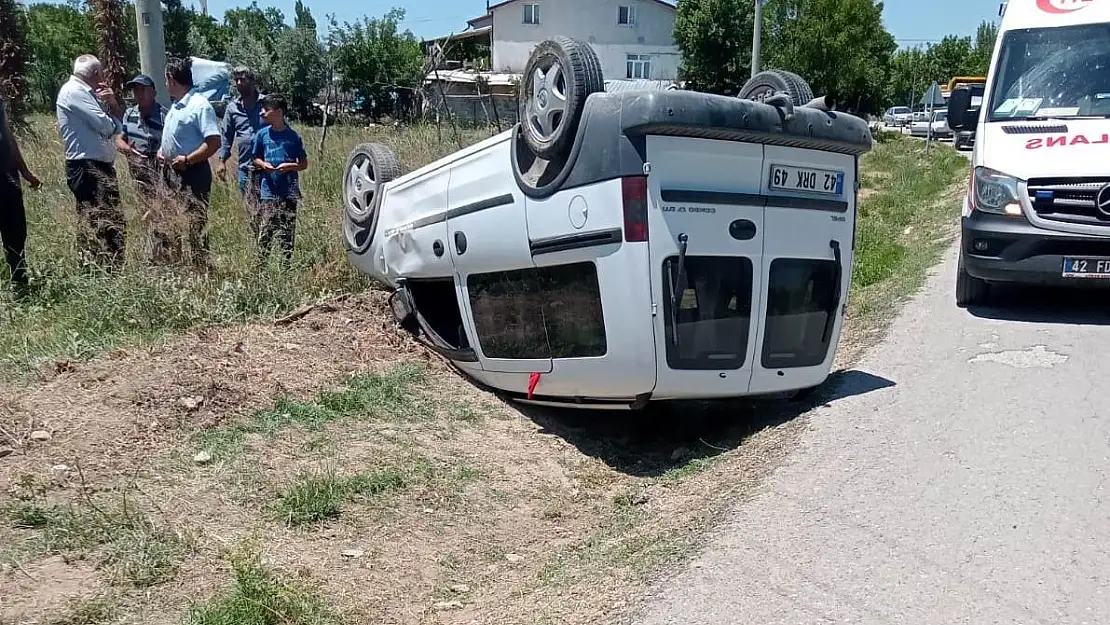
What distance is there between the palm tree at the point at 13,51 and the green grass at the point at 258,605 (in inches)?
842

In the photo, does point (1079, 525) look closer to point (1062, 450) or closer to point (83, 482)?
point (1062, 450)

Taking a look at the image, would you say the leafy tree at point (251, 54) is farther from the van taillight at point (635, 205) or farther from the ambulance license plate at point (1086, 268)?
the van taillight at point (635, 205)

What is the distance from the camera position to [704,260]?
4.70 metres

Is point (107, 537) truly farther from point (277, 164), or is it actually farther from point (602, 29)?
point (602, 29)

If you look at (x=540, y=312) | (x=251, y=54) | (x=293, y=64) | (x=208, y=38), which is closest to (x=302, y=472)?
(x=540, y=312)

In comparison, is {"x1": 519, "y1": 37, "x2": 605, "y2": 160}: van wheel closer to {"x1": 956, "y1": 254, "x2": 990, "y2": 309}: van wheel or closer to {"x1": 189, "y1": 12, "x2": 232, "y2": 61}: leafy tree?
{"x1": 956, "y1": 254, "x2": 990, "y2": 309}: van wheel

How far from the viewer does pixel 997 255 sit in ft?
23.1

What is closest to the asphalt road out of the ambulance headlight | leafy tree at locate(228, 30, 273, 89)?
the ambulance headlight

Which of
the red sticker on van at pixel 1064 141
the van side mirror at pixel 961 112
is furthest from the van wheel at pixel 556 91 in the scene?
the van side mirror at pixel 961 112

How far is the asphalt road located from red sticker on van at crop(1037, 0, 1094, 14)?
10.5ft

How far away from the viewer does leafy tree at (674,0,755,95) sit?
49475mm

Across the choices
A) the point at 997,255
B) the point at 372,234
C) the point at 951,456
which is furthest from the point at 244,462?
the point at 997,255

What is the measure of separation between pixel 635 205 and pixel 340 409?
229 cm

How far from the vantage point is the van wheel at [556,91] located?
457 cm
